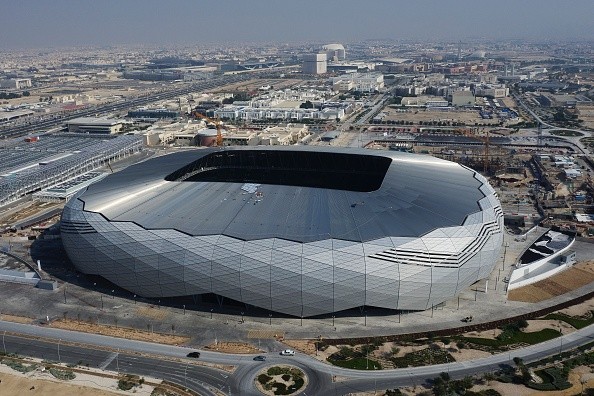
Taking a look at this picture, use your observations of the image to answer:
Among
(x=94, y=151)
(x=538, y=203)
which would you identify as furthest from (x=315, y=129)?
(x=538, y=203)

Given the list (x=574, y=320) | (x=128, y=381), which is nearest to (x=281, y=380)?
(x=128, y=381)

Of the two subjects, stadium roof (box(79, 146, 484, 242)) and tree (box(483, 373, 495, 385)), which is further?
stadium roof (box(79, 146, 484, 242))

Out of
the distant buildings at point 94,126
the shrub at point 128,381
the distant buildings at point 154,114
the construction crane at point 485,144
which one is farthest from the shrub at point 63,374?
the distant buildings at point 154,114

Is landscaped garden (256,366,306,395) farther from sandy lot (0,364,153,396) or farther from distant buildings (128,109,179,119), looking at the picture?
distant buildings (128,109,179,119)

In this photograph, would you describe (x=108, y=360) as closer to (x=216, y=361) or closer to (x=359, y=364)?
(x=216, y=361)

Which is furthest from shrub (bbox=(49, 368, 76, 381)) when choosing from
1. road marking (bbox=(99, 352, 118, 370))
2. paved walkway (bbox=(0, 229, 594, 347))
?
paved walkway (bbox=(0, 229, 594, 347))

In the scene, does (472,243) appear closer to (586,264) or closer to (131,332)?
(586,264)

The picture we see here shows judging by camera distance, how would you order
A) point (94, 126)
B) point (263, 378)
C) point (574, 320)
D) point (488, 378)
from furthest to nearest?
point (94, 126), point (574, 320), point (263, 378), point (488, 378)
